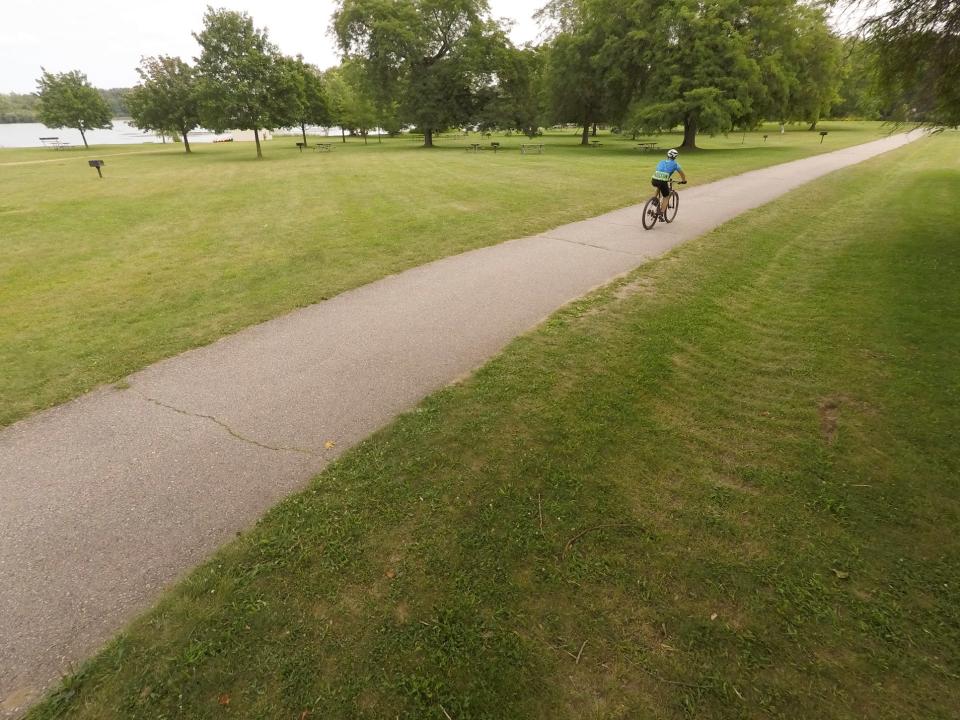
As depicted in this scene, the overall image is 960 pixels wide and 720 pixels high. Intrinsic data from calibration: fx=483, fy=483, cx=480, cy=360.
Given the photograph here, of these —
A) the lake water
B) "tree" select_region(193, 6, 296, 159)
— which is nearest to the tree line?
"tree" select_region(193, 6, 296, 159)

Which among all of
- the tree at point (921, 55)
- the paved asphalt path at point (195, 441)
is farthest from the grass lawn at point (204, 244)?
the tree at point (921, 55)

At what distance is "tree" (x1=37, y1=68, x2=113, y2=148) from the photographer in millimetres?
Result: 51188

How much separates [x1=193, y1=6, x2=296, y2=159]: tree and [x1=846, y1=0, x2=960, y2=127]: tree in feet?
116

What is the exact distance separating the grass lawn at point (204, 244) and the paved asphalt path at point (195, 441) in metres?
0.69

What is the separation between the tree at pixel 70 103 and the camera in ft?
168

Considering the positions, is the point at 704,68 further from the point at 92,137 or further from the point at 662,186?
the point at 92,137

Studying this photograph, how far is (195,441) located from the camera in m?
4.12

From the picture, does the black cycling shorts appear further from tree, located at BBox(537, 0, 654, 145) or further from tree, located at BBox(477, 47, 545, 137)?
tree, located at BBox(477, 47, 545, 137)

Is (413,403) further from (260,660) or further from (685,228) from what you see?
(685,228)

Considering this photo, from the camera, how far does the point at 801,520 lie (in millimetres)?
3309

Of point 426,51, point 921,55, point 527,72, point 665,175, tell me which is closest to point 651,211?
point 665,175

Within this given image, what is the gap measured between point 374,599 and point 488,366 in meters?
2.94

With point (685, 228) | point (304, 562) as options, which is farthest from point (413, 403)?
point (685, 228)

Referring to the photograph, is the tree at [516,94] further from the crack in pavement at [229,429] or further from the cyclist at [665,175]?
the crack in pavement at [229,429]
